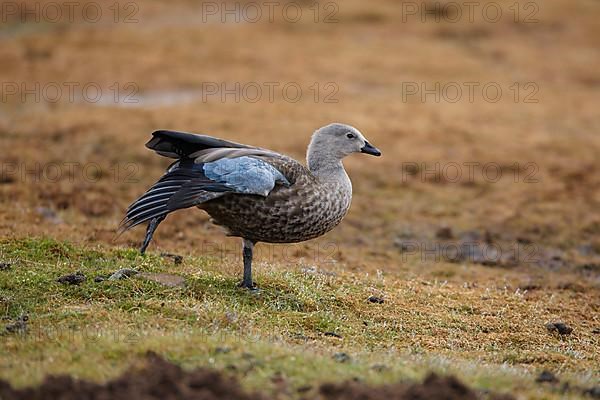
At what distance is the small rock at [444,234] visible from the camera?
1817 cm

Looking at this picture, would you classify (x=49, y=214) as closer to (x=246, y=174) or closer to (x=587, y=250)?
(x=246, y=174)

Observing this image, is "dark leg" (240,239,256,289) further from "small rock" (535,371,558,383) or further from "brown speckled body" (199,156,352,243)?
"small rock" (535,371,558,383)

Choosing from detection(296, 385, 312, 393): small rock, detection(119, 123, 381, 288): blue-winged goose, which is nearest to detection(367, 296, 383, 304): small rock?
detection(119, 123, 381, 288): blue-winged goose

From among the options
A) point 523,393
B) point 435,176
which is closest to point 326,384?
point 523,393

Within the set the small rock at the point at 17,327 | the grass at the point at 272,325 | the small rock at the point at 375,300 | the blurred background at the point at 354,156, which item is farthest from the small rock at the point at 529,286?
the small rock at the point at 17,327

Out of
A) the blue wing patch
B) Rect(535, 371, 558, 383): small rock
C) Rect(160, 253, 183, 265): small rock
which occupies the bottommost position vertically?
Rect(535, 371, 558, 383): small rock

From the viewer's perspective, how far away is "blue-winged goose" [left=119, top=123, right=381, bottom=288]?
987cm

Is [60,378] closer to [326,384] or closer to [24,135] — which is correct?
[326,384]

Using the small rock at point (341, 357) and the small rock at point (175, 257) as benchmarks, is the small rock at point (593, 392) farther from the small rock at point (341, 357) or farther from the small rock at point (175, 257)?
the small rock at point (175, 257)

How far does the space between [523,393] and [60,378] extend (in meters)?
3.96

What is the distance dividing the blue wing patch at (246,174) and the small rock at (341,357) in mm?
2522

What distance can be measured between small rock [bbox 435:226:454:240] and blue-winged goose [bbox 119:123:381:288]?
25.4ft

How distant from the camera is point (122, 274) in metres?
10.4

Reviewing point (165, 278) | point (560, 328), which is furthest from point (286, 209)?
point (560, 328)
